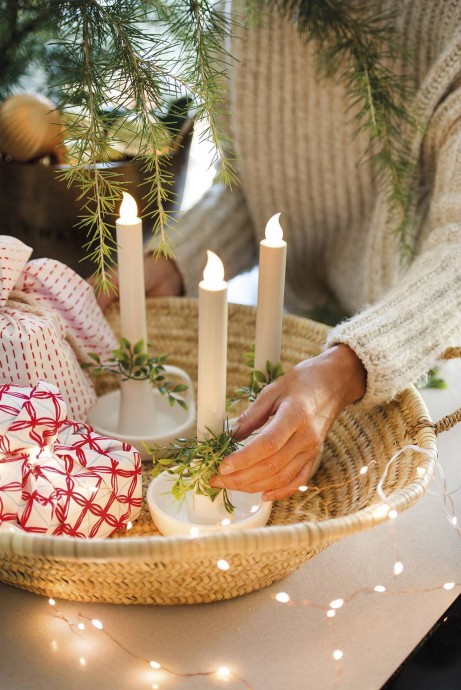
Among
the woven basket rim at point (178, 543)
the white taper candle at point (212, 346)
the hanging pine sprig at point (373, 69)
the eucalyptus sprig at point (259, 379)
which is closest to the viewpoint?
the woven basket rim at point (178, 543)

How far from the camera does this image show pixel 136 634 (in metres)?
0.49

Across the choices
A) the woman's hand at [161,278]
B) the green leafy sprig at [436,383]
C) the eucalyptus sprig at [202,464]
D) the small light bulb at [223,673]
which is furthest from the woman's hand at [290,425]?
the woman's hand at [161,278]

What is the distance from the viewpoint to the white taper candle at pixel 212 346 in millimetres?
500

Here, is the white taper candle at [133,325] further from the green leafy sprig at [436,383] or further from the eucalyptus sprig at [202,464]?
the green leafy sprig at [436,383]

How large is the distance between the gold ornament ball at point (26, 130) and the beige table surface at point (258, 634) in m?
0.38

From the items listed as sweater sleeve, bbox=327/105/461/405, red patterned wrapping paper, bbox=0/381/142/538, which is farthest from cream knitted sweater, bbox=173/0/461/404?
red patterned wrapping paper, bbox=0/381/142/538

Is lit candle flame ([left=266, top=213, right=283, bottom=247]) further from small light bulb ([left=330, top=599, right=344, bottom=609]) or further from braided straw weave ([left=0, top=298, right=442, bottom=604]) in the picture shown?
small light bulb ([left=330, top=599, right=344, bottom=609])

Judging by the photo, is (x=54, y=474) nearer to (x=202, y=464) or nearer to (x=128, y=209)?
(x=202, y=464)

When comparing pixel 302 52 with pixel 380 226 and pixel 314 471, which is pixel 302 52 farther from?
pixel 314 471

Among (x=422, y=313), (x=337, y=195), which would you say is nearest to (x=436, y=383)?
(x=422, y=313)

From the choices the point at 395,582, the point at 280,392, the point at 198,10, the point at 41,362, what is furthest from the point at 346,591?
the point at 198,10

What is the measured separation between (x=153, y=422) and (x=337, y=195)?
0.41 metres

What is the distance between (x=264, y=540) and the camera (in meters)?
0.41

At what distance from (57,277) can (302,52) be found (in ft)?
1.44
